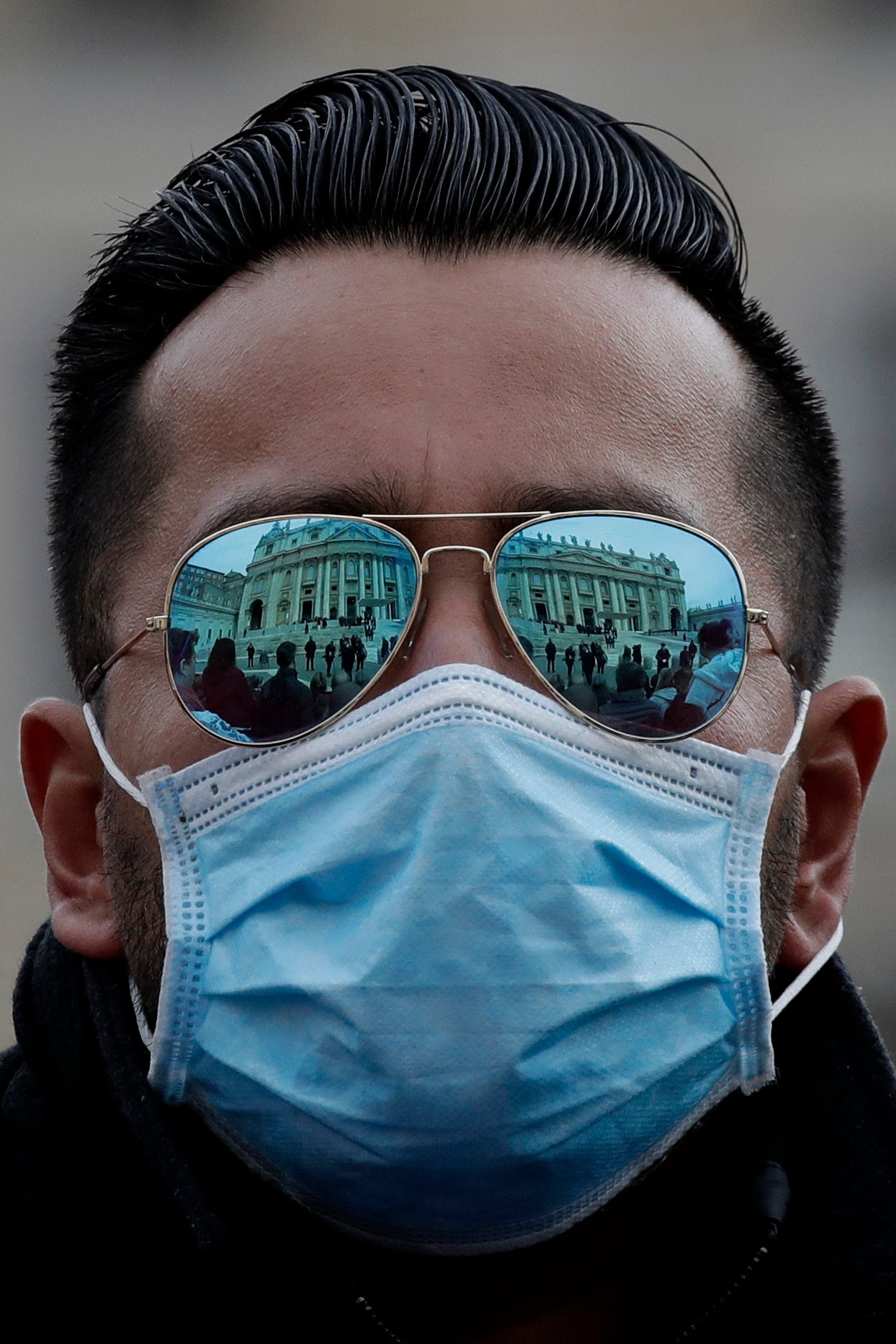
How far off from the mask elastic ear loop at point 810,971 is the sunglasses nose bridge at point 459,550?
2.68 feet

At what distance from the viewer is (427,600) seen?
2.08m

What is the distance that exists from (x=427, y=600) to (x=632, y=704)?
0.34 m

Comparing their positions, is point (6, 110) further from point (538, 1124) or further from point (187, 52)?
point (538, 1124)

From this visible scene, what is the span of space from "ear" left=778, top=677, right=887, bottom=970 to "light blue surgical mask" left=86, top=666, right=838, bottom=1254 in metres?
0.32

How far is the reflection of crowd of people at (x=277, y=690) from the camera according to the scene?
205cm

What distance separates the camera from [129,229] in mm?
2783

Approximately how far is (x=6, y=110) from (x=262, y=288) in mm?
4319

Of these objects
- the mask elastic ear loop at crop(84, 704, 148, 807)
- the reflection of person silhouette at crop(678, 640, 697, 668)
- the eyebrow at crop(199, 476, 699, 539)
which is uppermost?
the eyebrow at crop(199, 476, 699, 539)

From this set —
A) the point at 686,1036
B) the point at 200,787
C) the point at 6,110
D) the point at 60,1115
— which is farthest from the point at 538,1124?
the point at 6,110

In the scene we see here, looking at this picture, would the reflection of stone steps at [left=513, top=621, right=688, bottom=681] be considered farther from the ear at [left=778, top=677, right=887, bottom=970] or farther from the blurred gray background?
the blurred gray background

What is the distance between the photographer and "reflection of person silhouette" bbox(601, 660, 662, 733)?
2074 mm

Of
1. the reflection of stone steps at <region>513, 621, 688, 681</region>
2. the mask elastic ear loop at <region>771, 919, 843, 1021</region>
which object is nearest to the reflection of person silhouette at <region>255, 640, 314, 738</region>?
the reflection of stone steps at <region>513, 621, 688, 681</region>

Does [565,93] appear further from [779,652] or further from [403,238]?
[779,652]

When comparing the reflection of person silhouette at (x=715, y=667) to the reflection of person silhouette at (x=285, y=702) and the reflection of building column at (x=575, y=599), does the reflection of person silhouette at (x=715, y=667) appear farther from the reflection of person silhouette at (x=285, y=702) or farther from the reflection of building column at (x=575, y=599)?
the reflection of person silhouette at (x=285, y=702)
